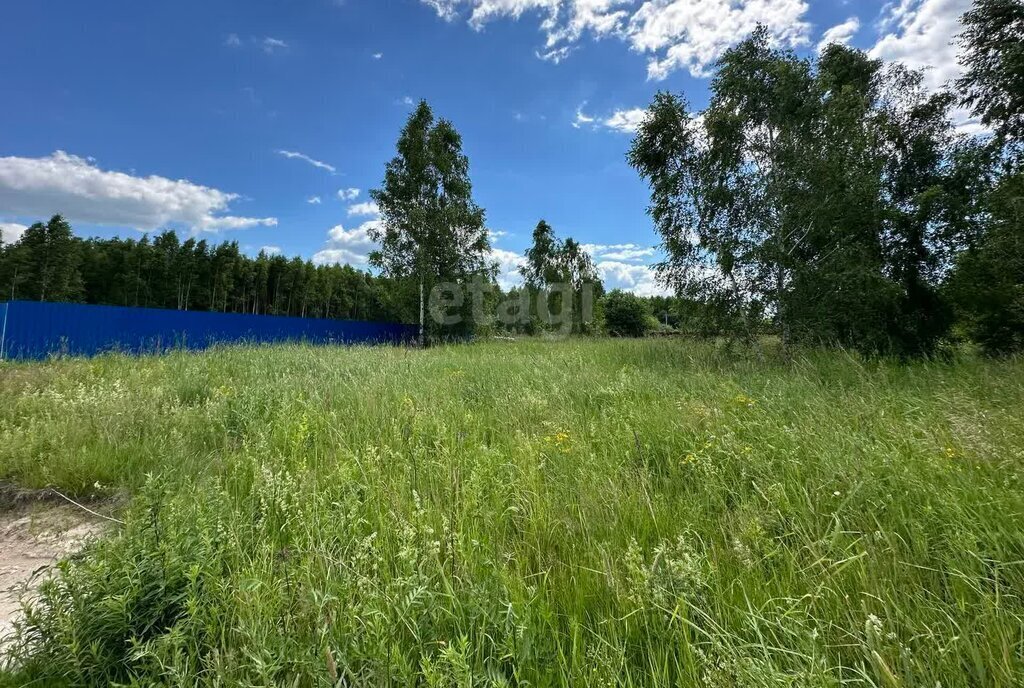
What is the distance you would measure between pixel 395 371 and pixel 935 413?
7.06 meters

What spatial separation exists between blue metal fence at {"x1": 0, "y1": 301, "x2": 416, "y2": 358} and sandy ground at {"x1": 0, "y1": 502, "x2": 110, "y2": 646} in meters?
10.1

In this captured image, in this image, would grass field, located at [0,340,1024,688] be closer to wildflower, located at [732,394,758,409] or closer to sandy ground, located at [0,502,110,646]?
wildflower, located at [732,394,758,409]

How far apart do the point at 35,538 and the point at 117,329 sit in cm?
1553

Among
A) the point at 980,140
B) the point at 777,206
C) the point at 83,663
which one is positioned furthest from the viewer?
the point at 980,140

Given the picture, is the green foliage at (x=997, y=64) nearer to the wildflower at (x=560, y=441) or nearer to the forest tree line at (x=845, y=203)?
the forest tree line at (x=845, y=203)

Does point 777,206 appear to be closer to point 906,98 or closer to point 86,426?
point 906,98

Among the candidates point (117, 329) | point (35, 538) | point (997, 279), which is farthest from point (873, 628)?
point (117, 329)

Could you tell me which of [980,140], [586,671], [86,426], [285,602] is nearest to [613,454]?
[586,671]

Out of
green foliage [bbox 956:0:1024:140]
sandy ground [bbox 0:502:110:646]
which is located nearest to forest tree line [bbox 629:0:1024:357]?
green foliage [bbox 956:0:1024:140]

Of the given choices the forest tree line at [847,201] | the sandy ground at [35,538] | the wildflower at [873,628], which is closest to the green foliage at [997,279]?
the forest tree line at [847,201]

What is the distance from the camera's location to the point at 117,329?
1379cm

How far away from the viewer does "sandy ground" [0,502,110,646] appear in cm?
220

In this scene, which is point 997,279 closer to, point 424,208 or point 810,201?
point 810,201

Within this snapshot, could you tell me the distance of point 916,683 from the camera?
1172 millimetres
